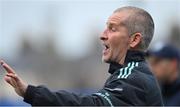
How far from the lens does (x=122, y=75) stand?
540cm

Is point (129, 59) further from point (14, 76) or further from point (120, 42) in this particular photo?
point (14, 76)

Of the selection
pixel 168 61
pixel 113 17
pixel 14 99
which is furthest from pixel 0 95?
pixel 113 17

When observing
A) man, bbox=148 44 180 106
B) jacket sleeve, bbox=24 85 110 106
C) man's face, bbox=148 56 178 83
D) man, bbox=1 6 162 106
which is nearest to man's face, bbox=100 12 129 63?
man, bbox=1 6 162 106

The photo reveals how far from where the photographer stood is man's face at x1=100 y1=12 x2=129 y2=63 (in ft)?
18.3

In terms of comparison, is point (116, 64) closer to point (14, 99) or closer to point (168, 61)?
point (168, 61)

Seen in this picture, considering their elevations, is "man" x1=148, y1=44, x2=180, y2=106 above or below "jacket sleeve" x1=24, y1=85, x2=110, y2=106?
below

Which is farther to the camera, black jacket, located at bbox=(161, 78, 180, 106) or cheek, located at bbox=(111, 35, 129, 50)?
black jacket, located at bbox=(161, 78, 180, 106)

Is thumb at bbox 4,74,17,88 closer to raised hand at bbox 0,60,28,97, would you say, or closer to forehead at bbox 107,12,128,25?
raised hand at bbox 0,60,28,97

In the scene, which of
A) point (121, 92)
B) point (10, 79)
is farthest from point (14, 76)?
point (121, 92)

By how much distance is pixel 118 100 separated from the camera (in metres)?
5.27

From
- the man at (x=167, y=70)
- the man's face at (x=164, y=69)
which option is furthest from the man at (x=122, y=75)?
the man's face at (x=164, y=69)

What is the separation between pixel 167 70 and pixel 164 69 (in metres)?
0.05

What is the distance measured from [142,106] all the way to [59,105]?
1.93 feet

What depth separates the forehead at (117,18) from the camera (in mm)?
5649
